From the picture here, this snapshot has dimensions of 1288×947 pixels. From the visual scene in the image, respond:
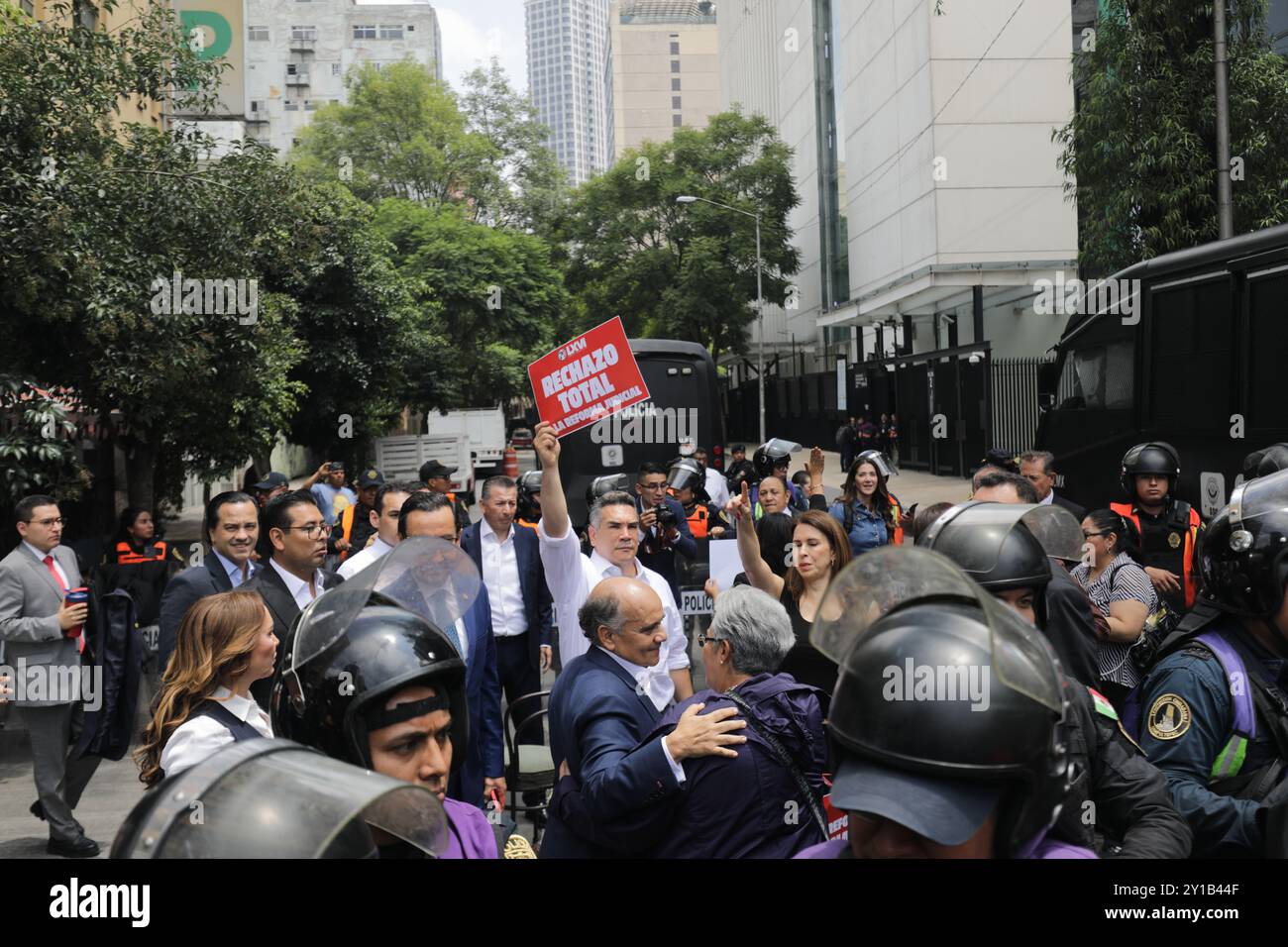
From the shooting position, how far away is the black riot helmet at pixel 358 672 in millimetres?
2156

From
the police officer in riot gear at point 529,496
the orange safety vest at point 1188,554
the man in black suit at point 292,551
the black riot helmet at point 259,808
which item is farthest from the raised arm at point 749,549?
the black riot helmet at point 259,808

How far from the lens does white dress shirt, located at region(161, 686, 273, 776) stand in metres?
3.02

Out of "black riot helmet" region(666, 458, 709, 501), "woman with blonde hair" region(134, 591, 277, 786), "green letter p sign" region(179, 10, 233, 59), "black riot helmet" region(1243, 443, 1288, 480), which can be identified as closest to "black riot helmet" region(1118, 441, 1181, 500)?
"black riot helmet" region(1243, 443, 1288, 480)

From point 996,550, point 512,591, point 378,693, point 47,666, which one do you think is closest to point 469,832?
point 378,693

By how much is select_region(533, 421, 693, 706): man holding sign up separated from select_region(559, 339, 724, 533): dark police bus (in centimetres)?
917

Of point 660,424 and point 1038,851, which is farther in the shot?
point 660,424

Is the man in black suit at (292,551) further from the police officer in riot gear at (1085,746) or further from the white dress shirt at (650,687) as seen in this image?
the police officer in riot gear at (1085,746)

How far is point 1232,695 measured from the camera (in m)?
2.73

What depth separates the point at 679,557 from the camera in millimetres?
9312

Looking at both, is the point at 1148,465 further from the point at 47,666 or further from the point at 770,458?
the point at 47,666

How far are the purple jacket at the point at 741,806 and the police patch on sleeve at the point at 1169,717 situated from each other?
76cm

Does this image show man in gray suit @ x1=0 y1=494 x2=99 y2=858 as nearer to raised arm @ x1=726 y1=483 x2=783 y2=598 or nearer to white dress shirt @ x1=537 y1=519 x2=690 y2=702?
white dress shirt @ x1=537 y1=519 x2=690 y2=702

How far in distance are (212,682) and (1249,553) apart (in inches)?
101
